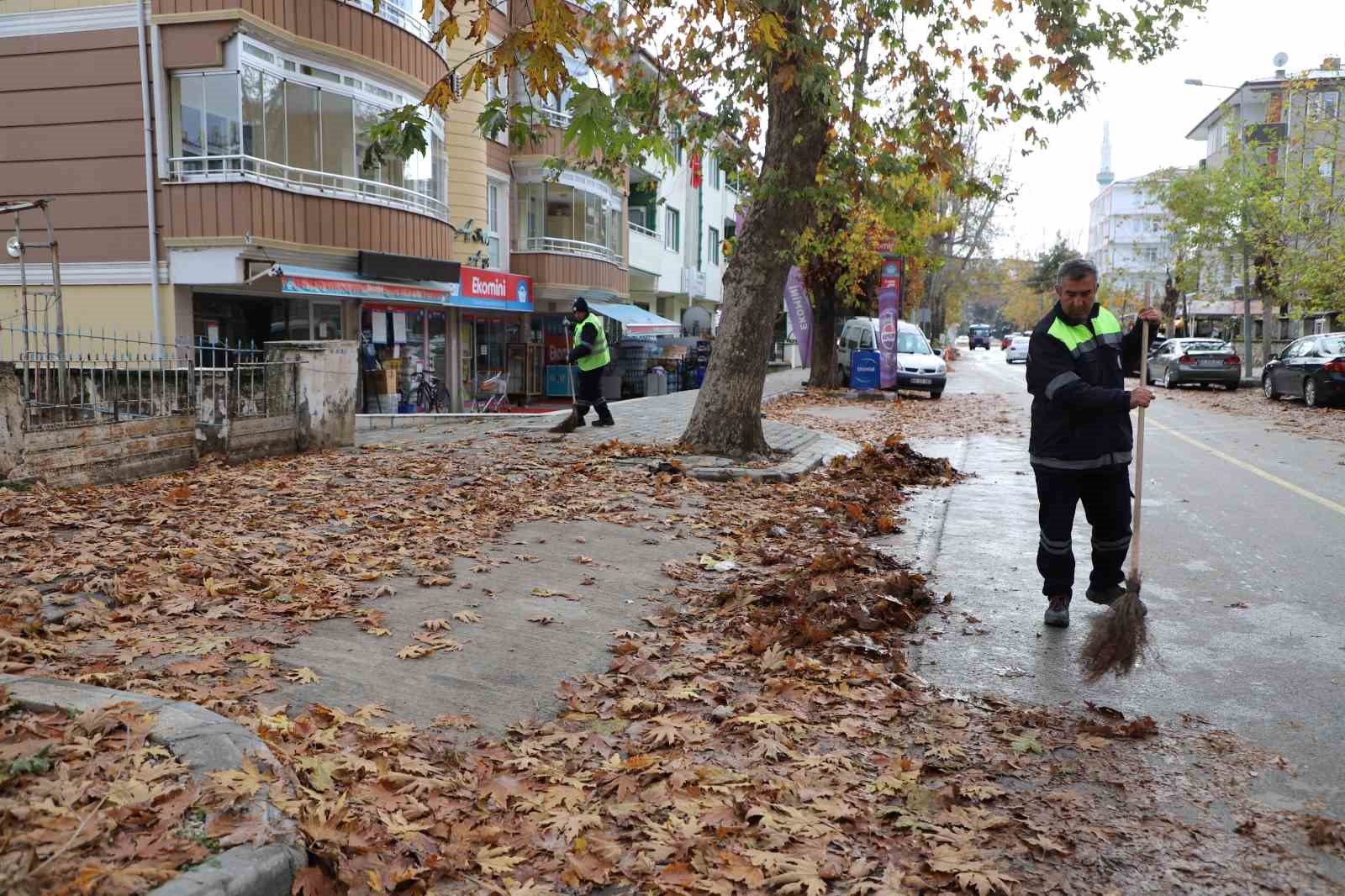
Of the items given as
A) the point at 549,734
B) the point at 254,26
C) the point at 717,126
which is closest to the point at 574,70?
the point at 254,26

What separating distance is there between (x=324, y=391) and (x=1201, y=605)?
9.64 metres

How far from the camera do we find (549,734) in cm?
424

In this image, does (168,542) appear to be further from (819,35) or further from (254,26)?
(254,26)

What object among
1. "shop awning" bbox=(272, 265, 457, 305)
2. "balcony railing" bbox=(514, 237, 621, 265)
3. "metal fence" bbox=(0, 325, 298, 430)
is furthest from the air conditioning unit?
"metal fence" bbox=(0, 325, 298, 430)

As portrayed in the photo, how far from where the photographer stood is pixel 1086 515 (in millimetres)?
5668

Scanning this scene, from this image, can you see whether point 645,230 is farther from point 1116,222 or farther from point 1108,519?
point 1116,222

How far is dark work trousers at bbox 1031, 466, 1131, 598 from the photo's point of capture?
219 inches

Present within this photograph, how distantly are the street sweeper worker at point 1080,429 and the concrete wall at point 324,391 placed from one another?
28.8 feet

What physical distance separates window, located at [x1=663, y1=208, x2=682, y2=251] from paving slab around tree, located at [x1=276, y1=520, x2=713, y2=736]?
1299 inches

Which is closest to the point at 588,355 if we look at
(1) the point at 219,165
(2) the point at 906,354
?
(1) the point at 219,165

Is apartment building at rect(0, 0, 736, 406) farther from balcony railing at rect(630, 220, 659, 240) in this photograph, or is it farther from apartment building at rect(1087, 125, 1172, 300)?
apartment building at rect(1087, 125, 1172, 300)

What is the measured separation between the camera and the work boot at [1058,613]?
5.77 metres

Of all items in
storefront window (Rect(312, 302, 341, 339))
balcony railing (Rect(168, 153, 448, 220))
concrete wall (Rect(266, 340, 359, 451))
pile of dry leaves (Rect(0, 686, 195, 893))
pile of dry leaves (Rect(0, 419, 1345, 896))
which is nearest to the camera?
pile of dry leaves (Rect(0, 686, 195, 893))

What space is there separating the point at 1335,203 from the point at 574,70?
65.5ft
